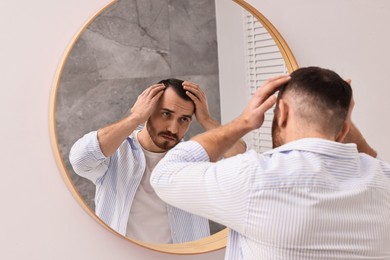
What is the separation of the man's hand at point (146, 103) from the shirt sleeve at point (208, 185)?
235 millimetres

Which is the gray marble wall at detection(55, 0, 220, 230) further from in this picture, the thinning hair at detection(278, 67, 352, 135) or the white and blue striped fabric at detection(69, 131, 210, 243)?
the thinning hair at detection(278, 67, 352, 135)

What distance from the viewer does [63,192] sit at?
1181 mm

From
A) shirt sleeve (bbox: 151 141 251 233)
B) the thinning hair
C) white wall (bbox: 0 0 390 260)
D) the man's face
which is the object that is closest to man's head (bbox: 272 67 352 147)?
the thinning hair

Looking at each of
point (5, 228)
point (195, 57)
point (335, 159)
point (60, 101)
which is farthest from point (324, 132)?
point (5, 228)

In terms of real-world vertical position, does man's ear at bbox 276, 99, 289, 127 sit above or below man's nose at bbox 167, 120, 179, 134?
above

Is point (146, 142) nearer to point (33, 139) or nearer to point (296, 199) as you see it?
point (33, 139)

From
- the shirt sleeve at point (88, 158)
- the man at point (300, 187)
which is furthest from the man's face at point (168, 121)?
the man at point (300, 187)

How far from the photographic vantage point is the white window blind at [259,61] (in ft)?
4.56

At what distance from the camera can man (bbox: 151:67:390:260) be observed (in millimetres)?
887

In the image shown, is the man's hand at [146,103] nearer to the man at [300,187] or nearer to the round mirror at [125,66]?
the round mirror at [125,66]

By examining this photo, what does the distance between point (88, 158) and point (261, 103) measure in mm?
404

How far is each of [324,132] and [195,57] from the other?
1.43ft

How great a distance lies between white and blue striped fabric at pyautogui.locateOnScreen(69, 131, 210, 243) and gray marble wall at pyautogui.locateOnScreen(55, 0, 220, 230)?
19 mm

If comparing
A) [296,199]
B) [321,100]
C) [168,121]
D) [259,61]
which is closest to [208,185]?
[296,199]
